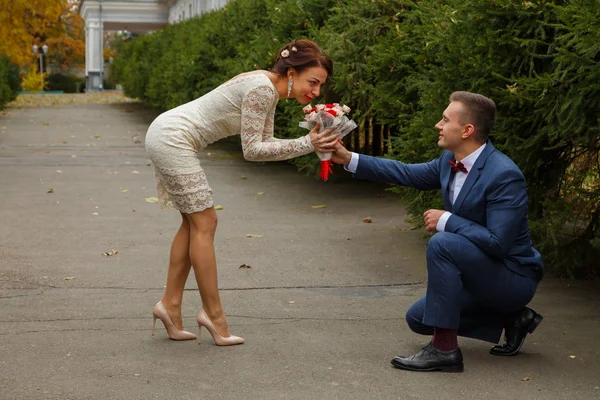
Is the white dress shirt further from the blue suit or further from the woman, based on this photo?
the woman

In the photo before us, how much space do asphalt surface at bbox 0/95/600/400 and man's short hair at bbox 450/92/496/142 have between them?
3.81 ft

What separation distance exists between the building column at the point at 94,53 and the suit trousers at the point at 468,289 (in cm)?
5543

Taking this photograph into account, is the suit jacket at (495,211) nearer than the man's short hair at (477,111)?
Yes

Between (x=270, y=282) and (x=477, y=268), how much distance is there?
2.40m

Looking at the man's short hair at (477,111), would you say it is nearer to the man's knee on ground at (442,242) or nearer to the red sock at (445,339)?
the man's knee on ground at (442,242)

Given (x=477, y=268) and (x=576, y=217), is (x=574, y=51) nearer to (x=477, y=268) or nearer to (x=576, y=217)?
(x=576, y=217)

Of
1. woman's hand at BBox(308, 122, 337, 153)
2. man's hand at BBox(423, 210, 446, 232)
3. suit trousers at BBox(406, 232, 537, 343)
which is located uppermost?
woman's hand at BBox(308, 122, 337, 153)

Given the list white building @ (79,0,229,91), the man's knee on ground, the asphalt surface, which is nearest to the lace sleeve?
the man's knee on ground

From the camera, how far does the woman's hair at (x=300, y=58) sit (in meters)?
5.25

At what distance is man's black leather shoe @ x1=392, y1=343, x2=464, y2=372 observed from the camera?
192 inches

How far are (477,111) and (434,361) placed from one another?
4.01 ft

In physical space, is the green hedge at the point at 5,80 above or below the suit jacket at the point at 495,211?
below

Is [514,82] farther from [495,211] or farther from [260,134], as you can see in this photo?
[260,134]

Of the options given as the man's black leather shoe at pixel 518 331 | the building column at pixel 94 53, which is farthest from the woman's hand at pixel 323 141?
the building column at pixel 94 53
